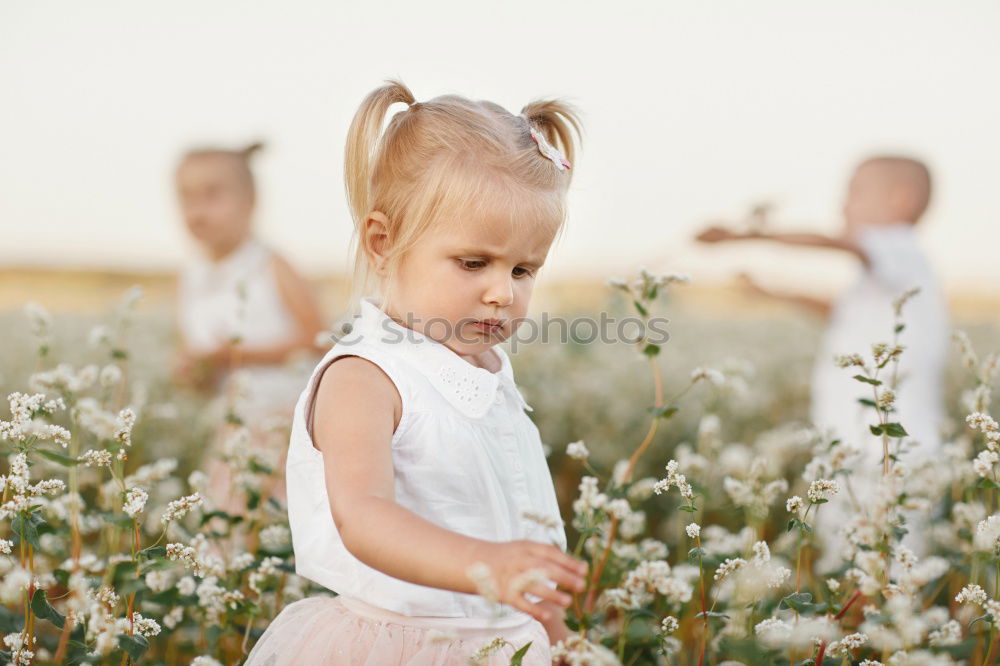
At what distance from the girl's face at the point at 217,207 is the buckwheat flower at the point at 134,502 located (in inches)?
167

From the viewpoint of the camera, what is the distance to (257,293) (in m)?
5.90

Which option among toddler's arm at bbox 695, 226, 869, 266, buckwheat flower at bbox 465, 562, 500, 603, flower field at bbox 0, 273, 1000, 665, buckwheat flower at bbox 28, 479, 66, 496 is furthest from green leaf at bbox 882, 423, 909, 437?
toddler's arm at bbox 695, 226, 869, 266

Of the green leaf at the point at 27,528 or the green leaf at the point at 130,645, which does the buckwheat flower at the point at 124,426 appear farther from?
the green leaf at the point at 130,645

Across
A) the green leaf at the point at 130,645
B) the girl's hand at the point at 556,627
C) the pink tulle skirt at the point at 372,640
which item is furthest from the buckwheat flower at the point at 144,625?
the girl's hand at the point at 556,627

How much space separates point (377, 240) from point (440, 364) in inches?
14.6

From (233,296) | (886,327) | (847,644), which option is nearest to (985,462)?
(847,644)

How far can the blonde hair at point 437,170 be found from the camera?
221 centimetres

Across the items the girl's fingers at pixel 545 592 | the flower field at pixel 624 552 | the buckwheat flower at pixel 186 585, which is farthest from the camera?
the buckwheat flower at pixel 186 585

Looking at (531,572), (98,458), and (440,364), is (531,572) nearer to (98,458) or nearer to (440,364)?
(440,364)

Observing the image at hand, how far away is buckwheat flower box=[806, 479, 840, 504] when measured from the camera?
212 centimetres

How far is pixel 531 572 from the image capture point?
1490 mm

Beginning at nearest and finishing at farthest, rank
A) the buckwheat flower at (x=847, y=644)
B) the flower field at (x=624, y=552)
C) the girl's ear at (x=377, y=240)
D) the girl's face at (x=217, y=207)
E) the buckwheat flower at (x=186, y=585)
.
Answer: the flower field at (x=624, y=552), the buckwheat flower at (x=847, y=644), the girl's ear at (x=377, y=240), the buckwheat flower at (x=186, y=585), the girl's face at (x=217, y=207)

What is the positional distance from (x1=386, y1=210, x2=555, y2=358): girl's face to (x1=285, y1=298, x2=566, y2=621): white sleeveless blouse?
0.20 feet

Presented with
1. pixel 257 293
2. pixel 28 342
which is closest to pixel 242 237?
pixel 257 293
